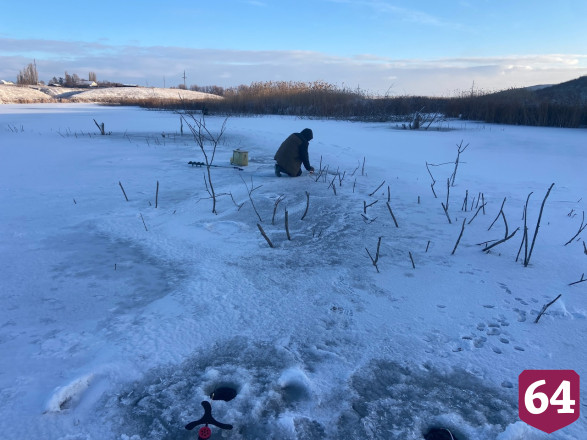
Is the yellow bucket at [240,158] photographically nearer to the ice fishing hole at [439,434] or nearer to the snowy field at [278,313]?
the snowy field at [278,313]

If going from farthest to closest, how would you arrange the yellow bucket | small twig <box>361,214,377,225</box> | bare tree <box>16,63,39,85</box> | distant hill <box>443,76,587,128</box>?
bare tree <box>16,63,39,85</box> < distant hill <box>443,76,587,128</box> < the yellow bucket < small twig <box>361,214,377,225</box>

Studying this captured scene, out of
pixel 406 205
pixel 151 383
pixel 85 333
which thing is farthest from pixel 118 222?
pixel 406 205

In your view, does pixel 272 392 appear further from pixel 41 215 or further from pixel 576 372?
pixel 41 215

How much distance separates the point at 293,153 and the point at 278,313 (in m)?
3.99

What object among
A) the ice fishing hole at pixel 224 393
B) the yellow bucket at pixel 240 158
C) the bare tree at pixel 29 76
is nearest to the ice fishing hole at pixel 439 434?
the ice fishing hole at pixel 224 393

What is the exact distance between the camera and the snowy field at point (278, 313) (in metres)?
1.79

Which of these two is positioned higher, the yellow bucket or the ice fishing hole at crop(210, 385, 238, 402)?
the yellow bucket

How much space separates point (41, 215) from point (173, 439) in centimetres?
358

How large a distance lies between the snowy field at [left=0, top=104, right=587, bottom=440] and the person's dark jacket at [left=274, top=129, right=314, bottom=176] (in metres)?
0.81

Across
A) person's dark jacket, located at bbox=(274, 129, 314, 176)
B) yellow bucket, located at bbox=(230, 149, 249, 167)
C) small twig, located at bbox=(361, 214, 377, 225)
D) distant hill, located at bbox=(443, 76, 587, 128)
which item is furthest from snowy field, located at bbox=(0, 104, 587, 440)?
distant hill, located at bbox=(443, 76, 587, 128)

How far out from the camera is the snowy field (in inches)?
70.4

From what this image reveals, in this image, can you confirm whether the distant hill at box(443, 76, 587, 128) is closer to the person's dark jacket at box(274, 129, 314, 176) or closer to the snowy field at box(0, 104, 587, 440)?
the snowy field at box(0, 104, 587, 440)

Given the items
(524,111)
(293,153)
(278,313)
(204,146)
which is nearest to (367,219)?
(278,313)

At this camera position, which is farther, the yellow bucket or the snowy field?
the yellow bucket
